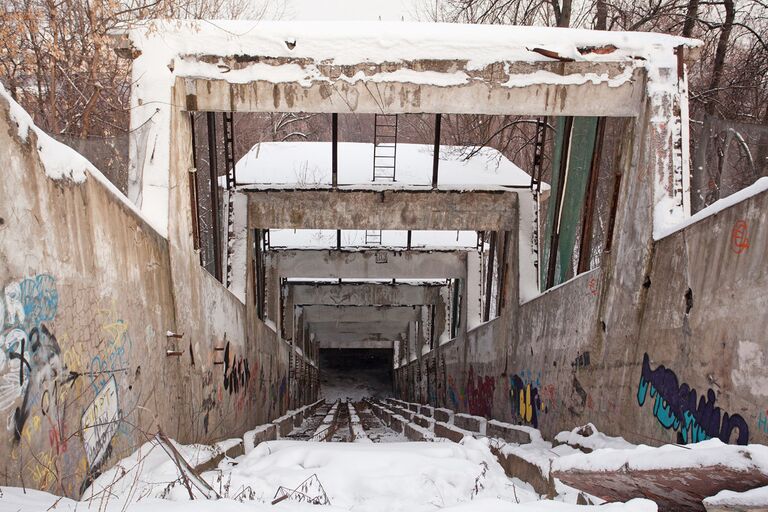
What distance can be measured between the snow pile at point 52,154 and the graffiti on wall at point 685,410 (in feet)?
19.2

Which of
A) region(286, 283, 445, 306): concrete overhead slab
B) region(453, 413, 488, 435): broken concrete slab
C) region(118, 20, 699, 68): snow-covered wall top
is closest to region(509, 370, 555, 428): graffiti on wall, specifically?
region(453, 413, 488, 435): broken concrete slab

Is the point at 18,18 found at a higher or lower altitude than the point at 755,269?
higher

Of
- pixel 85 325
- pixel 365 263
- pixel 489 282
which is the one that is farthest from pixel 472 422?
pixel 85 325

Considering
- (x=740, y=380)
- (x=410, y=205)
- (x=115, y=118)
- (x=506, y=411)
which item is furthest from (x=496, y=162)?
(x=740, y=380)

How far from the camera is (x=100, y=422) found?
6430 mm

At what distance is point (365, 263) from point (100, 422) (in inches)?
589

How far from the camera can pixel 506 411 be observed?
1520cm

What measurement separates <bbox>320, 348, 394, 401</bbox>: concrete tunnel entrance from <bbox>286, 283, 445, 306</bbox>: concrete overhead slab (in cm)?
2356

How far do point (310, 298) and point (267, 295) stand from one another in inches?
233

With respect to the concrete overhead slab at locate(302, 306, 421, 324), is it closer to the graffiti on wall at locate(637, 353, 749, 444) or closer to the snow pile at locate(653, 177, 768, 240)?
the snow pile at locate(653, 177, 768, 240)

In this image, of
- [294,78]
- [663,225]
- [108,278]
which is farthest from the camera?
[294,78]

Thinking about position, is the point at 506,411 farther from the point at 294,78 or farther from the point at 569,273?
the point at 294,78

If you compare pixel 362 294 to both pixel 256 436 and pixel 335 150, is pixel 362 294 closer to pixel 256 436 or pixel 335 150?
pixel 335 150

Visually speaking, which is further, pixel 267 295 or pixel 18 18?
pixel 267 295
